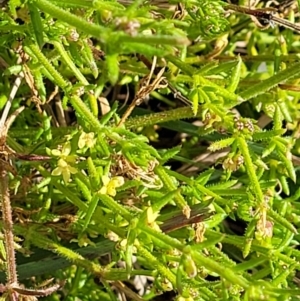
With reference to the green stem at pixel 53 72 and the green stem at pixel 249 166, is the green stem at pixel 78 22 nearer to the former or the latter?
the green stem at pixel 53 72

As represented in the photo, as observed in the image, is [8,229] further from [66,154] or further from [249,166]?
[249,166]

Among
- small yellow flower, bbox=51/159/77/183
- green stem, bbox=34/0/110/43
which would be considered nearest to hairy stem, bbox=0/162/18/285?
small yellow flower, bbox=51/159/77/183

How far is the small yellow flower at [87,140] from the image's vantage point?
1952 millimetres

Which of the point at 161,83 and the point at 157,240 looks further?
the point at 161,83

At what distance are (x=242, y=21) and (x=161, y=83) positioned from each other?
736 mm

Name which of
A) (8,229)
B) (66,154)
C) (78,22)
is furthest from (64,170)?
(78,22)

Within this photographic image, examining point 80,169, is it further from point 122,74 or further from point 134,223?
point 122,74

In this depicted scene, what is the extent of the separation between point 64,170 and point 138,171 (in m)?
0.24

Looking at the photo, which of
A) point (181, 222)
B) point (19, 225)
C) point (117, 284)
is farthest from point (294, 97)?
point (19, 225)

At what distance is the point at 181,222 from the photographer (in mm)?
2121

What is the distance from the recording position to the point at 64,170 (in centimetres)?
202

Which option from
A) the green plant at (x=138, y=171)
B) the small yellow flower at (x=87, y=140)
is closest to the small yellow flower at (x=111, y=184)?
the green plant at (x=138, y=171)

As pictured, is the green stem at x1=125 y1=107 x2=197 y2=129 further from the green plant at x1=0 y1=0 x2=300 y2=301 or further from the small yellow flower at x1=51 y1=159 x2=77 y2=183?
the small yellow flower at x1=51 y1=159 x2=77 y2=183

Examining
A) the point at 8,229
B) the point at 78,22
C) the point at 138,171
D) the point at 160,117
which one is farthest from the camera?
the point at 160,117
